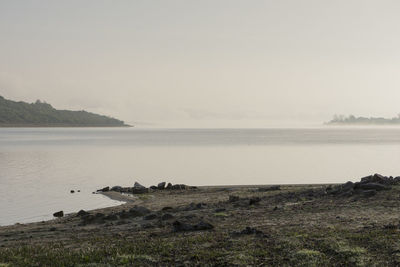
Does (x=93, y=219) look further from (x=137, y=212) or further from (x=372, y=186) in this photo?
(x=372, y=186)

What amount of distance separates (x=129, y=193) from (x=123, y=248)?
95.6 ft

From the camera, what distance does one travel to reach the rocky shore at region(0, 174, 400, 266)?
16531mm

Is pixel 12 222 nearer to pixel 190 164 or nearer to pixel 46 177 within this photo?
pixel 46 177

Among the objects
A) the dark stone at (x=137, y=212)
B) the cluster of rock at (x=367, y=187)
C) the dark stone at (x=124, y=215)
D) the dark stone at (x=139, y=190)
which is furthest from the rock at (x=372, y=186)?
the dark stone at (x=139, y=190)

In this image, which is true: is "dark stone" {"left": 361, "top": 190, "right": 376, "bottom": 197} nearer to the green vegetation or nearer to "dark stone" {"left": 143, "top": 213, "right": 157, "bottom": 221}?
the green vegetation

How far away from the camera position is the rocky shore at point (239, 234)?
16.5 metres

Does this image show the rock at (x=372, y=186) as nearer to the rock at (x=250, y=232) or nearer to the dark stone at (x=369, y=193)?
the dark stone at (x=369, y=193)

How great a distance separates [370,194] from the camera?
99.5 ft

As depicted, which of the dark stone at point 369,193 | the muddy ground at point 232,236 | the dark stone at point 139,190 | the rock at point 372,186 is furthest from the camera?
the dark stone at point 139,190

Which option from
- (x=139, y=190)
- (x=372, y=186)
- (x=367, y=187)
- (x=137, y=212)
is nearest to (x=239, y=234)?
(x=137, y=212)

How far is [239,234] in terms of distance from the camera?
67.9 ft

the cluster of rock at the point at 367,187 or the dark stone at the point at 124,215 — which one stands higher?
the cluster of rock at the point at 367,187

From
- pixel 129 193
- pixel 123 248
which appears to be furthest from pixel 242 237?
pixel 129 193

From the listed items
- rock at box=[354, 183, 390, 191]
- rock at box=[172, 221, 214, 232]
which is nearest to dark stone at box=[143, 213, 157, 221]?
rock at box=[172, 221, 214, 232]
